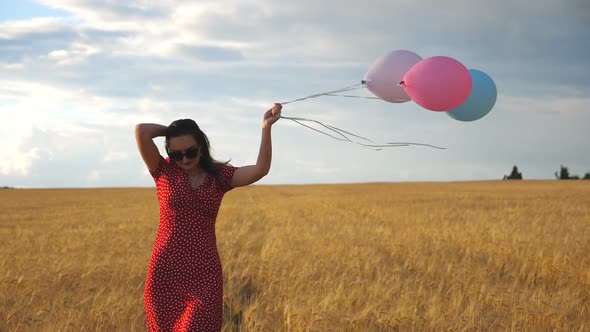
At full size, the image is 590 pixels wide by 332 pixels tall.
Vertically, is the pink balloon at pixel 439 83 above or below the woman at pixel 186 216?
above

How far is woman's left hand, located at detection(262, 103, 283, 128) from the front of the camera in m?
3.43

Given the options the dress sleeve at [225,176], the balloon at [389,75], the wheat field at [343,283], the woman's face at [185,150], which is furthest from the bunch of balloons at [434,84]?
the wheat field at [343,283]

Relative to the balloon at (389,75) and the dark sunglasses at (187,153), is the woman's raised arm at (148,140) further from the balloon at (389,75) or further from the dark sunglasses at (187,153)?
the balloon at (389,75)

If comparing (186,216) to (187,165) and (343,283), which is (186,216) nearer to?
(187,165)

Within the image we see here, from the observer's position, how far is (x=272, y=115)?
347 cm

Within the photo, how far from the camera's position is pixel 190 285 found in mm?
3391

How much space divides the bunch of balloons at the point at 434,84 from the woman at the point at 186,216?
39.7 inches

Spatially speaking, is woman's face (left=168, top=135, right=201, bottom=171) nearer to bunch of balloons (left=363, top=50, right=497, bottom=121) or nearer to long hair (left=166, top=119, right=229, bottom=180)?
long hair (left=166, top=119, right=229, bottom=180)

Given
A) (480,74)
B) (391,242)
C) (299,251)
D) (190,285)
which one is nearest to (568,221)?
(391,242)

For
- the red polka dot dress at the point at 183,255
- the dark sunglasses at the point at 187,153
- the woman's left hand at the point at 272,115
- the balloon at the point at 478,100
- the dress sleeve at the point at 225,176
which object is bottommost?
the red polka dot dress at the point at 183,255

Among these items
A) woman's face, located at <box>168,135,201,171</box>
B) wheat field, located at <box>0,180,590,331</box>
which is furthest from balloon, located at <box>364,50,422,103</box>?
wheat field, located at <box>0,180,590,331</box>

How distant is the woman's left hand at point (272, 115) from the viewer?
Answer: 3432 mm

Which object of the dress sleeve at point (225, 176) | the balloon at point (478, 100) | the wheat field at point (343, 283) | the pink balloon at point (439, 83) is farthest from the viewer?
the wheat field at point (343, 283)

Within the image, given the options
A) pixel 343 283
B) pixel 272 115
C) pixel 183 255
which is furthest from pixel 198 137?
pixel 343 283
